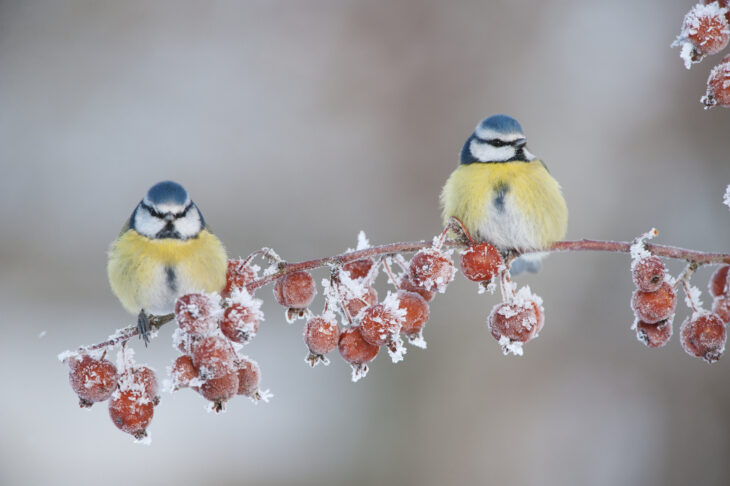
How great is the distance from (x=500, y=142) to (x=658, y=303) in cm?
69

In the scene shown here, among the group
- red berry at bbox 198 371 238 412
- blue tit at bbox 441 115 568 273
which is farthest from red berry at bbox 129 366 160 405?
blue tit at bbox 441 115 568 273

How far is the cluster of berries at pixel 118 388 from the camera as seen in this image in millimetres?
1053

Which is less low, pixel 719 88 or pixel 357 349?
pixel 719 88

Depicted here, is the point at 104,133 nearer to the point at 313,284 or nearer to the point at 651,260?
the point at 313,284

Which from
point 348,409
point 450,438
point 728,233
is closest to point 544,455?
point 450,438

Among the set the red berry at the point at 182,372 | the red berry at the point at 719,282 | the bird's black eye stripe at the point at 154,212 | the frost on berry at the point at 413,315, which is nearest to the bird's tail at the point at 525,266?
the red berry at the point at 719,282

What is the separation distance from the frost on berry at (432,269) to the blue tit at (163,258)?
63 centimetres

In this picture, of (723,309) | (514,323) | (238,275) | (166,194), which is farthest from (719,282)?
(166,194)

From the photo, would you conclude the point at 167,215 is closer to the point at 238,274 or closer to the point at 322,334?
the point at 238,274

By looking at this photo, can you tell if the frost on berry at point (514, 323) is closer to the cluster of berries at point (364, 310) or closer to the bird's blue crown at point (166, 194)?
the cluster of berries at point (364, 310)

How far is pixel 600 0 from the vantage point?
13.3ft

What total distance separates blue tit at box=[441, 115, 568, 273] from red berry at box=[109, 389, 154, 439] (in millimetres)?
798

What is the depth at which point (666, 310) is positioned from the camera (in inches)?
42.6

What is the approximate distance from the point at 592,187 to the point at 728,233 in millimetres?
738
